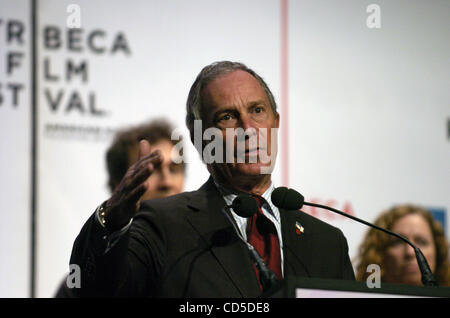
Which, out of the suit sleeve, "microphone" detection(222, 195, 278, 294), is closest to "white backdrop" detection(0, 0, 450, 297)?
the suit sleeve

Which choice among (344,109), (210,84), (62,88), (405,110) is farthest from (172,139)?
(405,110)

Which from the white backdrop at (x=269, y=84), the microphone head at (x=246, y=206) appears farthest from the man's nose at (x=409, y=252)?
the microphone head at (x=246, y=206)

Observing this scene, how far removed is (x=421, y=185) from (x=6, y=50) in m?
1.94

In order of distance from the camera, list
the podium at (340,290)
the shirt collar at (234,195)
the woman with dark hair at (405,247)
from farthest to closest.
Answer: the woman with dark hair at (405,247) < the shirt collar at (234,195) < the podium at (340,290)

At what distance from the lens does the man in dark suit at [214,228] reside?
78.0 inches

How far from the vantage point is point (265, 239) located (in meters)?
2.22

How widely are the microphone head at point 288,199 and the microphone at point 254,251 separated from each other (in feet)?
0.23

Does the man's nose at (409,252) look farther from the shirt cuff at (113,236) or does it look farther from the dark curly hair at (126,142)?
the shirt cuff at (113,236)

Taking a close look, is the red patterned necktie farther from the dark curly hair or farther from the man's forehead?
the dark curly hair

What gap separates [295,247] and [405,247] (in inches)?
51.8

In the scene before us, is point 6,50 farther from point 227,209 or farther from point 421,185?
point 421,185

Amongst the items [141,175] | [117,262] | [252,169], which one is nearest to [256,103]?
[252,169]

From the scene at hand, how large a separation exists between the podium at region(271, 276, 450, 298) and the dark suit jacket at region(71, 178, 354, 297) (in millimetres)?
282

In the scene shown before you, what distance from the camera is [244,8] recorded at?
11.2 ft
